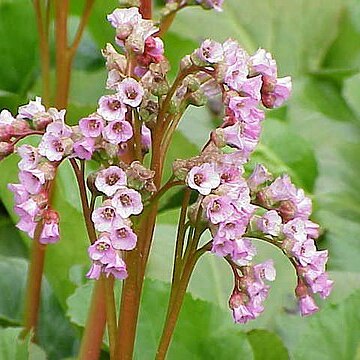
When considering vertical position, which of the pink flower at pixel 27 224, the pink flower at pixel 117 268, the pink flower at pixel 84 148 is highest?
the pink flower at pixel 84 148

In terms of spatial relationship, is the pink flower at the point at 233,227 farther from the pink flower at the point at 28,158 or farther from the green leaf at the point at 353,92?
the green leaf at the point at 353,92

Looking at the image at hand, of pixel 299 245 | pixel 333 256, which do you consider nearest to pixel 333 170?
pixel 333 256

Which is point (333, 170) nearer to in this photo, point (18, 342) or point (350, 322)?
point (350, 322)

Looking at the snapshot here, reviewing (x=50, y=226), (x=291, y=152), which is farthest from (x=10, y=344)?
(x=291, y=152)

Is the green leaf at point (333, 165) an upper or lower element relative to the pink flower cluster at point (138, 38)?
upper

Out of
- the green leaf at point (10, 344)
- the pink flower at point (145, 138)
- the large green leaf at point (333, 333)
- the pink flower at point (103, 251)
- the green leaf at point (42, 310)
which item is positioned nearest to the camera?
the pink flower at point (103, 251)

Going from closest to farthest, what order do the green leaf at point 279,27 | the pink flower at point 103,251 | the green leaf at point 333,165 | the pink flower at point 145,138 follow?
the pink flower at point 103,251, the pink flower at point 145,138, the green leaf at point 333,165, the green leaf at point 279,27

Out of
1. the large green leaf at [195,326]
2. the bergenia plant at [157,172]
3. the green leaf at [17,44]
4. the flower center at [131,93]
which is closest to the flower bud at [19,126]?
the bergenia plant at [157,172]

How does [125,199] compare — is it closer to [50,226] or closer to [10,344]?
[50,226]
